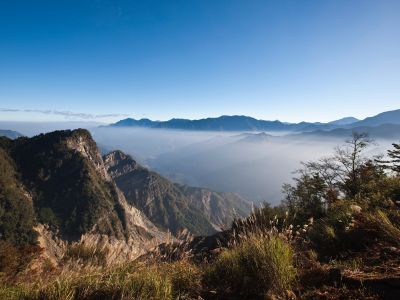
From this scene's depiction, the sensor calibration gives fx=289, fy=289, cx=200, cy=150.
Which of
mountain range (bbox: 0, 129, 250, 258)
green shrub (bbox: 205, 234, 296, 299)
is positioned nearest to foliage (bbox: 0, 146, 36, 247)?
mountain range (bbox: 0, 129, 250, 258)

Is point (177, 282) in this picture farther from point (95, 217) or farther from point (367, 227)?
point (95, 217)

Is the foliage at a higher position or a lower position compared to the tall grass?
lower

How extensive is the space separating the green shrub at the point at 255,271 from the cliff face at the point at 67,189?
136 meters

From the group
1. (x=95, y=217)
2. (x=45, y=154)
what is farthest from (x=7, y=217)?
(x=45, y=154)

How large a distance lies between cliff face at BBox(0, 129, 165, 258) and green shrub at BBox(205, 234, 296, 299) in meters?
136

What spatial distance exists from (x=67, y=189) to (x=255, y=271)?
6858 inches

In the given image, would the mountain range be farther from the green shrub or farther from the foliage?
the green shrub

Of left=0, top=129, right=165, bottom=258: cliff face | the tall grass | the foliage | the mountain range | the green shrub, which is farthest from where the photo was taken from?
left=0, top=129, right=165, bottom=258: cliff face

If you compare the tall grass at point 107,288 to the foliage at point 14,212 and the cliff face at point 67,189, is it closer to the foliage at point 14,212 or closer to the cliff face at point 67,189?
the foliage at point 14,212

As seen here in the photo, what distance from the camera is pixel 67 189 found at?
160 m

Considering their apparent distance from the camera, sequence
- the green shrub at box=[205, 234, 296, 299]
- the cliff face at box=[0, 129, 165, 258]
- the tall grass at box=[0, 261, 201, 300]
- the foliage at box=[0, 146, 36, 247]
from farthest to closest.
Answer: the cliff face at box=[0, 129, 165, 258], the foliage at box=[0, 146, 36, 247], the green shrub at box=[205, 234, 296, 299], the tall grass at box=[0, 261, 201, 300]

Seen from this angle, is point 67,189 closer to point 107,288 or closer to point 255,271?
point 107,288

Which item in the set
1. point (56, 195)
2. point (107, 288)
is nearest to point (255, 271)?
point (107, 288)

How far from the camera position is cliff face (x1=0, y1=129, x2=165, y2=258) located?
462ft
